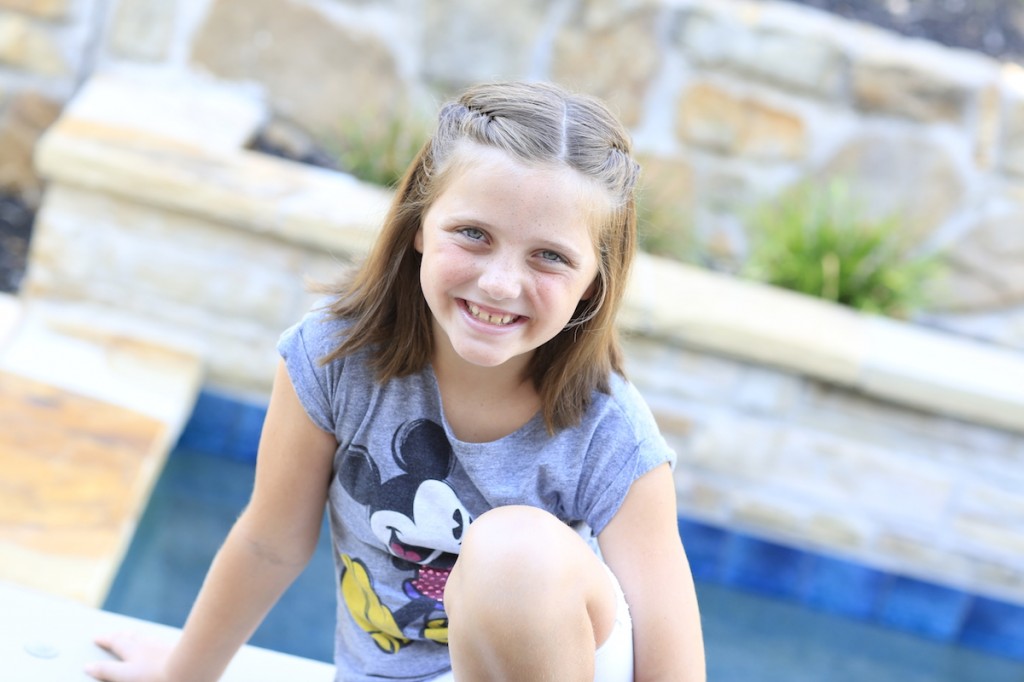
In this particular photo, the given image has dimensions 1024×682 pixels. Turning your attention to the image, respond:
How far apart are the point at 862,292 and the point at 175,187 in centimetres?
175

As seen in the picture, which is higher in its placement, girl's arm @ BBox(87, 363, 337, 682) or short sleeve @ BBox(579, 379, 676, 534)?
short sleeve @ BBox(579, 379, 676, 534)

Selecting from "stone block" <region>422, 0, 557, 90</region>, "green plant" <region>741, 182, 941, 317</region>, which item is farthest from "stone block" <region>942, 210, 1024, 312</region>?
"stone block" <region>422, 0, 557, 90</region>

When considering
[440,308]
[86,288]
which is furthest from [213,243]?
[440,308]

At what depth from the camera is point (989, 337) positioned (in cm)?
357

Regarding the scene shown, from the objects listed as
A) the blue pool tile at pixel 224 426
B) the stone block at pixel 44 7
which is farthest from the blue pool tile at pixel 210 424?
the stone block at pixel 44 7

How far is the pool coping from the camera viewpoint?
9.50 feet

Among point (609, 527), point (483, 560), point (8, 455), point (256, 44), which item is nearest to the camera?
point (483, 560)

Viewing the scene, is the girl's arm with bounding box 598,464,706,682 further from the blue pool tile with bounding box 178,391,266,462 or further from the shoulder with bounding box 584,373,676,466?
the blue pool tile with bounding box 178,391,266,462

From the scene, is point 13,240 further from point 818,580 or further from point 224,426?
point 818,580

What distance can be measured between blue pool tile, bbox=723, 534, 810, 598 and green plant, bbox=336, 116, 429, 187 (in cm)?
130

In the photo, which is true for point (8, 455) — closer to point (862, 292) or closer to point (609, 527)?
point (609, 527)

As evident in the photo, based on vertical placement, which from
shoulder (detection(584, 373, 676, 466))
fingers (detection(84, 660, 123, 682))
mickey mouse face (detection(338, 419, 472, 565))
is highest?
shoulder (detection(584, 373, 676, 466))

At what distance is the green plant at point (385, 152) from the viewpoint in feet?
10.7

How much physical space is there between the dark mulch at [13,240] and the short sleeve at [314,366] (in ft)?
6.15
